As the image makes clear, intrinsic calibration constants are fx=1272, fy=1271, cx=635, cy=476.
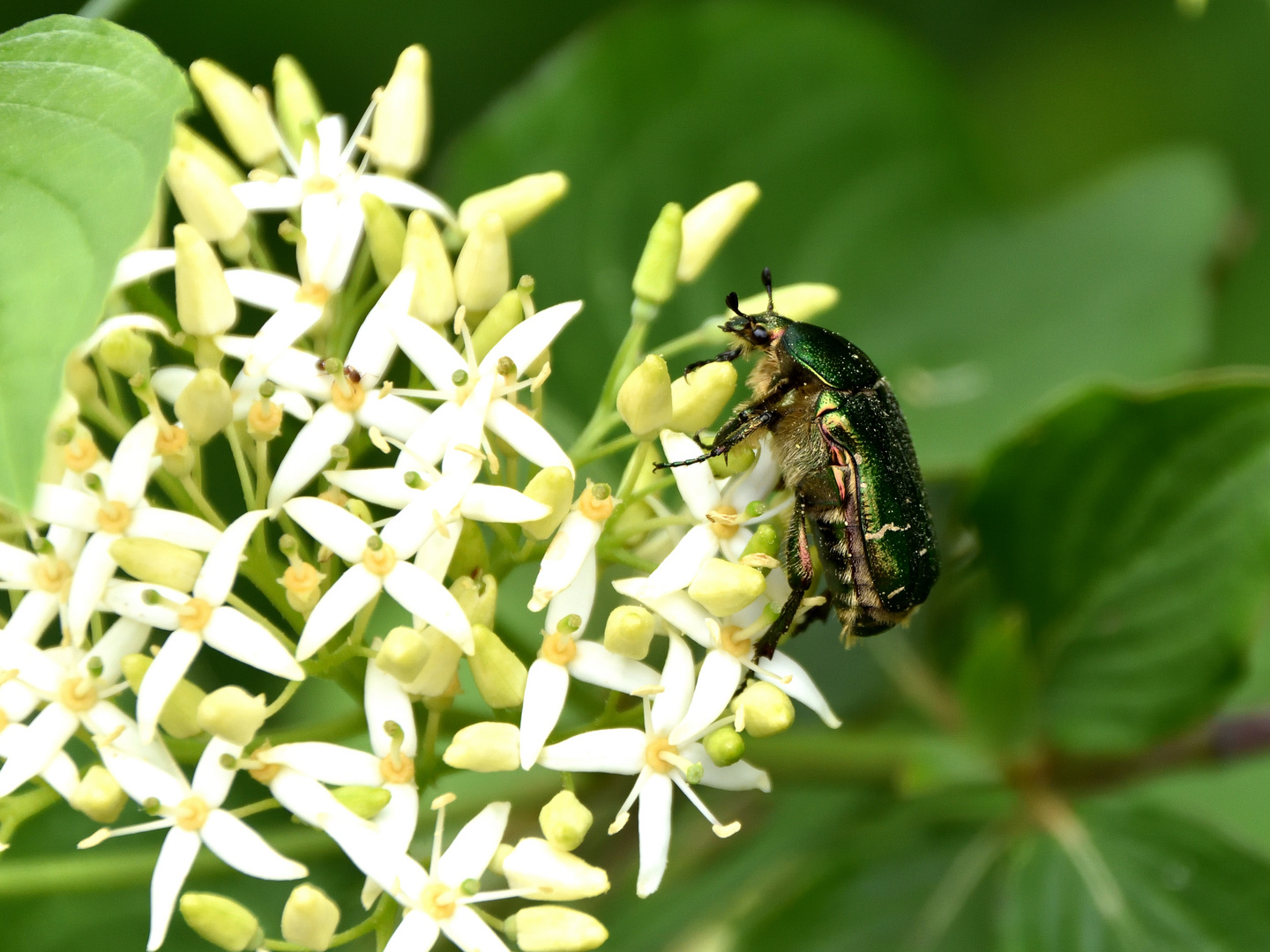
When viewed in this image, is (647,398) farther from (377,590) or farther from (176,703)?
(176,703)

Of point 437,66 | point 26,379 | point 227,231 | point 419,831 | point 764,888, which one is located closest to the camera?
point 26,379

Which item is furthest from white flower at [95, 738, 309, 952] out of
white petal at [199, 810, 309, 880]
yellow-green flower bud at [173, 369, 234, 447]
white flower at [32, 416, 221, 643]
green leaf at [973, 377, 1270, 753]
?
green leaf at [973, 377, 1270, 753]

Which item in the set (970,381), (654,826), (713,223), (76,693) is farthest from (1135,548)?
(76,693)

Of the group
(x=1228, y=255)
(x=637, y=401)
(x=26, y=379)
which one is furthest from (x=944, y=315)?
(x=26, y=379)

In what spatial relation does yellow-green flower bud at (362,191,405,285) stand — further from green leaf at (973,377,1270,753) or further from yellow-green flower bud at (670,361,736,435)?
green leaf at (973,377,1270,753)

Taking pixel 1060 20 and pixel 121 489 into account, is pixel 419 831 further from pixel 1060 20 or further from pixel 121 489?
pixel 1060 20
